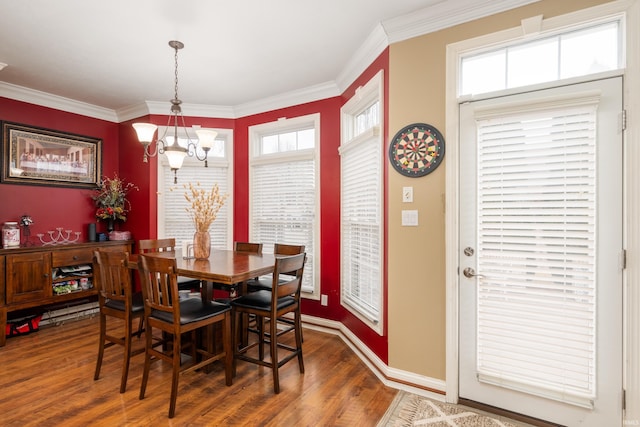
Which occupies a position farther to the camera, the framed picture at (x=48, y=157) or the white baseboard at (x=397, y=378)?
the framed picture at (x=48, y=157)

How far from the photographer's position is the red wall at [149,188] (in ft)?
12.2

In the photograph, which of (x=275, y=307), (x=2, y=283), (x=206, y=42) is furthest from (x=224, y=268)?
(x=2, y=283)

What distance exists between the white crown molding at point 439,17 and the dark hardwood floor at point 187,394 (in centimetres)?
279

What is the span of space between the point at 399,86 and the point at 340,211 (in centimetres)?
153

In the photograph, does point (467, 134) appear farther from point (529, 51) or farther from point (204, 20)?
point (204, 20)

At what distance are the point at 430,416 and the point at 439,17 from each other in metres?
2.83

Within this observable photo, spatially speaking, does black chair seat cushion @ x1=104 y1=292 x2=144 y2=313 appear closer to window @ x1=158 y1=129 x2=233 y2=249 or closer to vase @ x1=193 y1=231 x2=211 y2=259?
vase @ x1=193 y1=231 x2=211 y2=259

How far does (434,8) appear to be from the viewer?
91.7 inches

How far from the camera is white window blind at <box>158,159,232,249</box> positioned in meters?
4.52

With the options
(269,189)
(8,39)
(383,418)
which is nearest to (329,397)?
(383,418)

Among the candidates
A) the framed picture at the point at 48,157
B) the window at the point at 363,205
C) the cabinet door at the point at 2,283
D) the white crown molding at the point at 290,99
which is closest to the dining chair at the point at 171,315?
the window at the point at 363,205

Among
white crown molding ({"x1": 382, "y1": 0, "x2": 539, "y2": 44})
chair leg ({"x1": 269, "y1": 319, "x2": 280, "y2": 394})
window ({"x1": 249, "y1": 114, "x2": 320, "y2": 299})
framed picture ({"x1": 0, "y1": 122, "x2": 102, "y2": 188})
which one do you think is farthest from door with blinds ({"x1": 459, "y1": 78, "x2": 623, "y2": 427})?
framed picture ({"x1": 0, "y1": 122, "x2": 102, "y2": 188})

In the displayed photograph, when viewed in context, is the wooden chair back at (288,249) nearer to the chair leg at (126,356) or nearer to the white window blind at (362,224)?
the white window blind at (362,224)

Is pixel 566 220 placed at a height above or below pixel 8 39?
below
